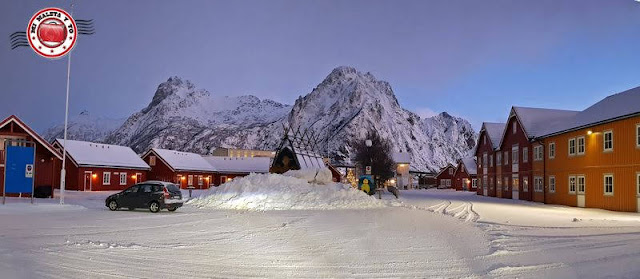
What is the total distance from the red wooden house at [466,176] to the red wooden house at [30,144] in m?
69.2

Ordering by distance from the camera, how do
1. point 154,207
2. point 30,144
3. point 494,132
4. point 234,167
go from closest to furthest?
point 154,207, point 30,144, point 494,132, point 234,167

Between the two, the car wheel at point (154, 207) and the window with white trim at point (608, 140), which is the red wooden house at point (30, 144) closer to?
the car wheel at point (154, 207)

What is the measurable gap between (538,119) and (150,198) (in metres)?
34.9

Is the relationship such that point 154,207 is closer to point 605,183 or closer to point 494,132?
point 605,183

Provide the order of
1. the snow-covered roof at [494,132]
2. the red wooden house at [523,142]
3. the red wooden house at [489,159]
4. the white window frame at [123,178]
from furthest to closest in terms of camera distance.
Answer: the white window frame at [123,178] < the snow-covered roof at [494,132] < the red wooden house at [489,159] < the red wooden house at [523,142]

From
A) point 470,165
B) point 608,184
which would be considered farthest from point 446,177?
point 608,184

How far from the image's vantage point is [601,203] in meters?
32.2

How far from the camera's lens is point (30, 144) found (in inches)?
1452

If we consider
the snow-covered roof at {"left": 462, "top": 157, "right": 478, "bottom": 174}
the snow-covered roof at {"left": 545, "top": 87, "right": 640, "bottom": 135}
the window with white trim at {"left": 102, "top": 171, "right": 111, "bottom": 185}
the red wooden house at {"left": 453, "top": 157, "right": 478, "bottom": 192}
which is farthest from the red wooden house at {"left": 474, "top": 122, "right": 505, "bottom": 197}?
the window with white trim at {"left": 102, "top": 171, "right": 111, "bottom": 185}

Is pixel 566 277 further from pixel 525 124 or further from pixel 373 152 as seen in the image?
pixel 373 152

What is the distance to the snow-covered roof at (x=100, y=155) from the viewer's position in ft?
180

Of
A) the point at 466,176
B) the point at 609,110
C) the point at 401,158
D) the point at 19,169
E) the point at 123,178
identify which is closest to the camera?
the point at 19,169

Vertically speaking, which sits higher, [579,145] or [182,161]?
[579,145]

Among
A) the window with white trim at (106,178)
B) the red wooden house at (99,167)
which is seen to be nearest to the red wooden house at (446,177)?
the red wooden house at (99,167)
